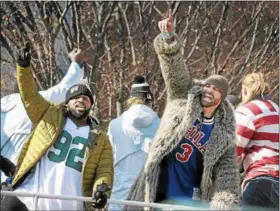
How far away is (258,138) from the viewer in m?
5.25

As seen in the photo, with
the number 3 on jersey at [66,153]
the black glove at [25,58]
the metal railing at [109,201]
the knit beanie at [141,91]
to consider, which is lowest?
the metal railing at [109,201]

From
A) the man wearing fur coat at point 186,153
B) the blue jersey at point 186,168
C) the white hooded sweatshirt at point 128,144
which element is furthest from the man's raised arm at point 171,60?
the white hooded sweatshirt at point 128,144

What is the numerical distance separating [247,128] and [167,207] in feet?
3.84

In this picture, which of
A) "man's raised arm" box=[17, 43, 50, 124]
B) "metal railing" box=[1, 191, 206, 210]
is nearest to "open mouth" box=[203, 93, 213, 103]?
"metal railing" box=[1, 191, 206, 210]

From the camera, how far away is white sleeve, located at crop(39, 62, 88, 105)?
5.97m

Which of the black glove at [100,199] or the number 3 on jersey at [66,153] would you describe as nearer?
the black glove at [100,199]

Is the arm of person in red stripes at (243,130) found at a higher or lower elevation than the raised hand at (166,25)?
lower

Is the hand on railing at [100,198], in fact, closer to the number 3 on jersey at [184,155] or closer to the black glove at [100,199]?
the black glove at [100,199]

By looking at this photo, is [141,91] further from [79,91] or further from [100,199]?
[100,199]

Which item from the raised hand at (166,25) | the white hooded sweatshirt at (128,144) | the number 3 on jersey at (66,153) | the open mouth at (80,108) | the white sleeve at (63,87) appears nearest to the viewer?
the raised hand at (166,25)

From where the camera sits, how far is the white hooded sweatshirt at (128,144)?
6363 mm

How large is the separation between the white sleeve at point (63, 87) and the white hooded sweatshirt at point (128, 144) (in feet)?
1.90

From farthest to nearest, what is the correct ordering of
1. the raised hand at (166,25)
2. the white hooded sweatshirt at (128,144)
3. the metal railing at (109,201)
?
1. the white hooded sweatshirt at (128,144)
2. the raised hand at (166,25)
3. the metal railing at (109,201)

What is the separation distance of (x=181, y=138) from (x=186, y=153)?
0.11 meters
